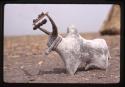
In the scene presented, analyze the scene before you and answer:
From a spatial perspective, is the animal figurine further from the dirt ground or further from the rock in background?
the rock in background

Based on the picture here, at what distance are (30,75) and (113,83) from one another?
0.40m

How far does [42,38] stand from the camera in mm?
1820

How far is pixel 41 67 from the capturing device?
184cm

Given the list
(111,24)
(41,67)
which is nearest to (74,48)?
(41,67)

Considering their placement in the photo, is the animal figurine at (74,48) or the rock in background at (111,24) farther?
the rock in background at (111,24)

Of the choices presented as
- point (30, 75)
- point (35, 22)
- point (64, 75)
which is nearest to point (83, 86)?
point (64, 75)

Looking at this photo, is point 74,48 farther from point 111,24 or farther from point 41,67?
point 111,24

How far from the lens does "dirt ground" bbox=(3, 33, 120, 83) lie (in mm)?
1777

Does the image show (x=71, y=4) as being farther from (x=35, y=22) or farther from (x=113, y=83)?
(x=113, y=83)

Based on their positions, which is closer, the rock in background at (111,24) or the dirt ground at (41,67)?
the dirt ground at (41,67)

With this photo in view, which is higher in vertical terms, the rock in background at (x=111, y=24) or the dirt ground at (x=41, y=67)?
the rock in background at (x=111, y=24)

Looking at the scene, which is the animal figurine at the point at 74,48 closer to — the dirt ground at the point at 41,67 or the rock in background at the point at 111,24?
the dirt ground at the point at 41,67

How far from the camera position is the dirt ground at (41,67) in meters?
1.78

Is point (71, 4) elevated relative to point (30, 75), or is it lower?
elevated
